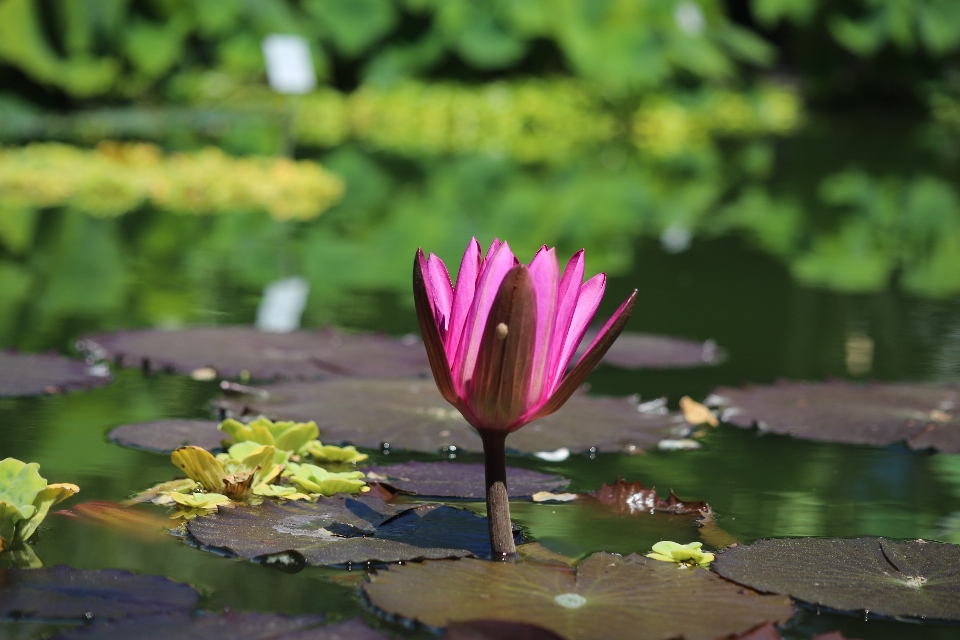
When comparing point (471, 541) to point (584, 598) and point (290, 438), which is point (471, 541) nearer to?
point (584, 598)

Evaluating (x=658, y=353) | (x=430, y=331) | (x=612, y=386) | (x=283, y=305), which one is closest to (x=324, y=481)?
(x=430, y=331)

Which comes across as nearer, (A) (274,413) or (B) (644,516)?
(B) (644,516)

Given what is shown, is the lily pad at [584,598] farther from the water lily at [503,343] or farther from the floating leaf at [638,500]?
the floating leaf at [638,500]

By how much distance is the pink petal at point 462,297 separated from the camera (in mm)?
1081

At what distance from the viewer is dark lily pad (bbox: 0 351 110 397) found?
178 centimetres

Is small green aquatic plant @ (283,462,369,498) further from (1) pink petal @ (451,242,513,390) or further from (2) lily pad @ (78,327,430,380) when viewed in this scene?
(2) lily pad @ (78,327,430,380)

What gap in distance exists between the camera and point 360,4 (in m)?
8.91

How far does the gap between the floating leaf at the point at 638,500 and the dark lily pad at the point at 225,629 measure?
47cm

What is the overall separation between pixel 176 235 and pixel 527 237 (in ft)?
3.35

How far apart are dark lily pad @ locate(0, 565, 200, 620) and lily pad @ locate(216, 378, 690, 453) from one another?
54 cm

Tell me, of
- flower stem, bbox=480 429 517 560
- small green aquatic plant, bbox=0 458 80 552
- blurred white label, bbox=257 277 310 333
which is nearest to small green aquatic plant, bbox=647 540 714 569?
flower stem, bbox=480 429 517 560

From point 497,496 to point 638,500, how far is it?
0.34 meters

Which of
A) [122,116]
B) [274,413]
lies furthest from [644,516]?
[122,116]

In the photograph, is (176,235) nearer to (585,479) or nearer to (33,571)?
(585,479)
